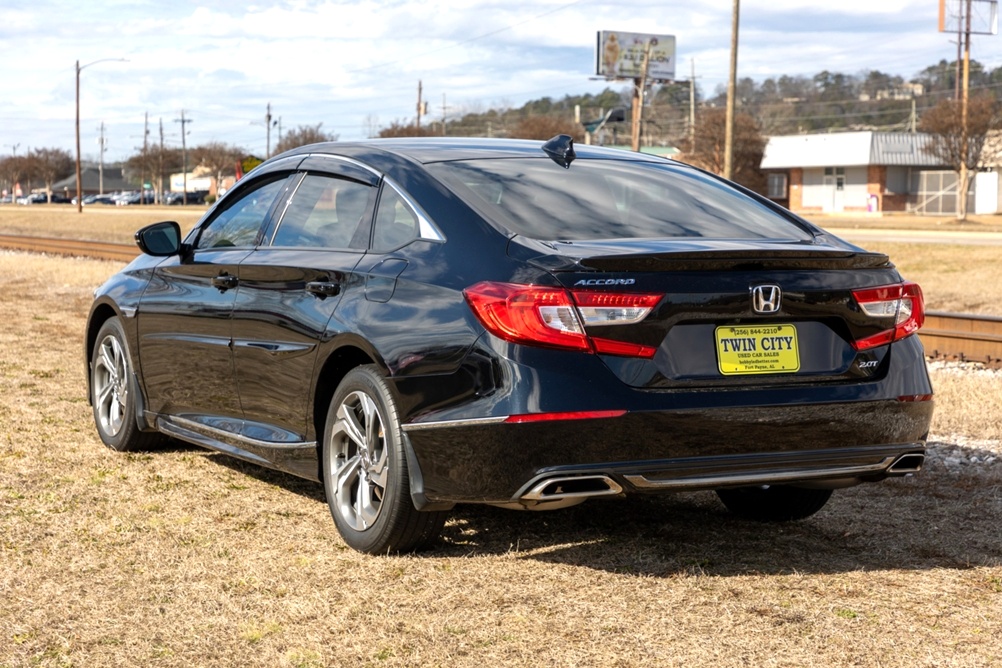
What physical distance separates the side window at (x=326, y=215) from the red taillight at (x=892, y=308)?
1.91 metres

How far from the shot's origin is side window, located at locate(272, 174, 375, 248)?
18.1ft

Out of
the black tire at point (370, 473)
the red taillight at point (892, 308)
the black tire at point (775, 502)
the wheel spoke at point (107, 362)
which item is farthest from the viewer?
the wheel spoke at point (107, 362)

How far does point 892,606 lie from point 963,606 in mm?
245

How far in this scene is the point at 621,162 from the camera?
5.72 meters

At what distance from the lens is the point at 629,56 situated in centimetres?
10588

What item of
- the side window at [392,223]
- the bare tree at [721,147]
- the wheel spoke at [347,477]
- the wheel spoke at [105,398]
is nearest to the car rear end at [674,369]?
the side window at [392,223]

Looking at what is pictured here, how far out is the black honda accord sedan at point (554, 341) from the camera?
4.46 m

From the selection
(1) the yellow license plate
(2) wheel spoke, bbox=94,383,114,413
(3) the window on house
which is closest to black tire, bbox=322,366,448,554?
(1) the yellow license plate

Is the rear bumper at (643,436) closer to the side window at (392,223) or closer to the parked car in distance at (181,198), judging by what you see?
the side window at (392,223)

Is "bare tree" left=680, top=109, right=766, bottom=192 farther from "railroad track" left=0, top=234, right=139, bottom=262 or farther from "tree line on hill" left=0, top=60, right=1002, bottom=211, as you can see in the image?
"railroad track" left=0, top=234, right=139, bottom=262

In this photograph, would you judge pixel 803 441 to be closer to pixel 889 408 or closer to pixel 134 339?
pixel 889 408

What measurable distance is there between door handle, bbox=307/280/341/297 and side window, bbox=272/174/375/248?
19cm

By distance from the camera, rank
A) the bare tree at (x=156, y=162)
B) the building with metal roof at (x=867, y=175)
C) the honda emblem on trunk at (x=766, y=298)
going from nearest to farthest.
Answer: the honda emblem on trunk at (x=766, y=298) → the building with metal roof at (x=867, y=175) → the bare tree at (x=156, y=162)

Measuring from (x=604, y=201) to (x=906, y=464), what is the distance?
1.47 metres
